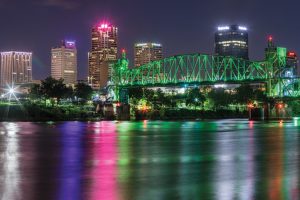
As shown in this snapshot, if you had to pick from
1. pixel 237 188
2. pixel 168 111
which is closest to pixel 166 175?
pixel 237 188

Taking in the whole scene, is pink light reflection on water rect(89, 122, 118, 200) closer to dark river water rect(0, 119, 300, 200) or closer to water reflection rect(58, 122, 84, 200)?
dark river water rect(0, 119, 300, 200)

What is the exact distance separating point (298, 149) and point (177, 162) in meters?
11.1

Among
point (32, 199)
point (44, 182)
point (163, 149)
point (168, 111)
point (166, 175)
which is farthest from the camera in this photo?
point (168, 111)

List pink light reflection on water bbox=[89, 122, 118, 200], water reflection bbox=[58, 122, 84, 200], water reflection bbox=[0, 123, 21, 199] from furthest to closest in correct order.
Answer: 1. water reflection bbox=[58, 122, 84, 200]
2. water reflection bbox=[0, 123, 21, 199]
3. pink light reflection on water bbox=[89, 122, 118, 200]

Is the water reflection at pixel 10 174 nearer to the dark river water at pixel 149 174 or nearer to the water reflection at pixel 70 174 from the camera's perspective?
the dark river water at pixel 149 174

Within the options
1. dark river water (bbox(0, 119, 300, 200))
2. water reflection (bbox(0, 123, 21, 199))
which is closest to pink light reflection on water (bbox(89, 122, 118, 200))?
dark river water (bbox(0, 119, 300, 200))

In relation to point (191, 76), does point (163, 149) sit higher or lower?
lower

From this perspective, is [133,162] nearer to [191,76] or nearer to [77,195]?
[77,195]

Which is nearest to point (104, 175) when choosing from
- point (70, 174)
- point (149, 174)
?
point (70, 174)

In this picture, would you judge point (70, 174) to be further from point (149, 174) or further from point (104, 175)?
point (149, 174)

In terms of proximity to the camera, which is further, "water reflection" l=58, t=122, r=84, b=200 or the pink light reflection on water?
"water reflection" l=58, t=122, r=84, b=200

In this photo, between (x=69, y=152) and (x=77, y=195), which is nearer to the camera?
(x=77, y=195)

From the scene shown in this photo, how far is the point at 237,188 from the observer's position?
20.0 metres

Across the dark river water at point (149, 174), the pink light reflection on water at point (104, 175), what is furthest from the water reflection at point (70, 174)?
the pink light reflection on water at point (104, 175)
